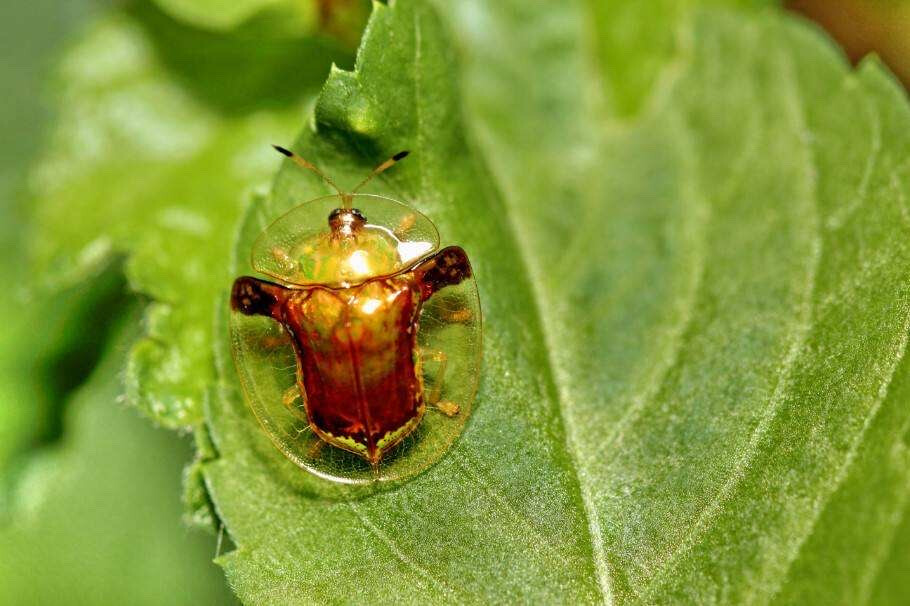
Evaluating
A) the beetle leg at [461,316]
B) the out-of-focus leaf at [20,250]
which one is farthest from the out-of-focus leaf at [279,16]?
the beetle leg at [461,316]

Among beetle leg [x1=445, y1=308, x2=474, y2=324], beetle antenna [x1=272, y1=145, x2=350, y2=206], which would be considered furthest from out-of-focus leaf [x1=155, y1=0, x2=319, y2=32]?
beetle leg [x1=445, y1=308, x2=474, y2=324]

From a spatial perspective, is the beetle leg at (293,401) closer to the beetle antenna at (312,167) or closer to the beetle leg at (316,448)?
the beetle leg at (316,448)

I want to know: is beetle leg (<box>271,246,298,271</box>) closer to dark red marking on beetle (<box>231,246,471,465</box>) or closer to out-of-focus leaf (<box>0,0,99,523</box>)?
dark red marking on beetle (<box>231,246,471,465</box>)

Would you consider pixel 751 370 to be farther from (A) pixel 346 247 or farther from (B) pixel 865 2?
(B) pixel 865 2

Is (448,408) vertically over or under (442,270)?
under

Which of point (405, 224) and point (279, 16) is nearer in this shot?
point (405, 224)

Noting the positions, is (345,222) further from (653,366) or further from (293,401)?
(653,366)

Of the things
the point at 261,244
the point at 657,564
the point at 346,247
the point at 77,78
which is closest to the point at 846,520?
the point at 657,564

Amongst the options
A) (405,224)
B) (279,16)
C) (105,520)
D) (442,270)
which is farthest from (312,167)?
(105,520)

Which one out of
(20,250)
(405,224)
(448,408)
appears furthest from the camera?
(20,250)

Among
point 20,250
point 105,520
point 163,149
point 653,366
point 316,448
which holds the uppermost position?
point 653,366
